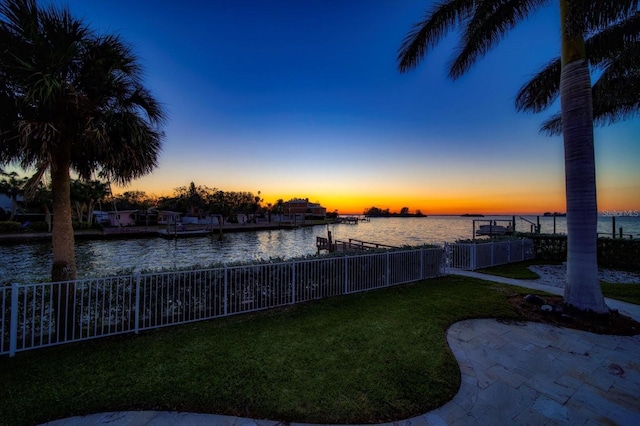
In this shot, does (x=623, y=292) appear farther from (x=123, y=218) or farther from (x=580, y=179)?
(x=123, y=218)

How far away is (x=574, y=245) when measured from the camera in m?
5.06

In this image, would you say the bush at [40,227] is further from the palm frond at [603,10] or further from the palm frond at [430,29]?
the palm frond at [603,10]

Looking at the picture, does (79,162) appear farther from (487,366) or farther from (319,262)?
(487,366)

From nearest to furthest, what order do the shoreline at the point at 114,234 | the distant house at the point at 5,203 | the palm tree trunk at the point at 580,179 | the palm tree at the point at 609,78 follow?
the palm tree trunk at the point at 580,179
the palm tree at the point at 609,78
the shoreline at the point at 114,234
the distant house at the point at 5,203

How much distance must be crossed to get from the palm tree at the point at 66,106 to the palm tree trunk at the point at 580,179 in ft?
27.3

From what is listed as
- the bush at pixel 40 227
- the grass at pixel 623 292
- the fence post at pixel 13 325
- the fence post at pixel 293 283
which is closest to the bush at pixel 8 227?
the bush at pixel 40 227

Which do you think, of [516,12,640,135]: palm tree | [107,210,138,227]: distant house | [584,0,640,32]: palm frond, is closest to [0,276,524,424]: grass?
[584,0,640,32]: palm frond

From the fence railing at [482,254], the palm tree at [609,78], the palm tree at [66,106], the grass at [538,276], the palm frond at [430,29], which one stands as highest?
the palm frond at [430,29]

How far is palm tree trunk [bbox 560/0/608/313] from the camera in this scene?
15.9ft

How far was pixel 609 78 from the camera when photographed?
21.8 feet

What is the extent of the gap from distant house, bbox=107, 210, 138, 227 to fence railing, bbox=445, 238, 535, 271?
164ft

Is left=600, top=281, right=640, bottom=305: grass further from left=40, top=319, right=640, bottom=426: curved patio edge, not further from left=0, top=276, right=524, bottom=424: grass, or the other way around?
left=0, top=276, right=524, bottom=424: grass

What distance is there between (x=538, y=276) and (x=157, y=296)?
39.9ft

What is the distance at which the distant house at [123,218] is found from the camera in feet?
136
